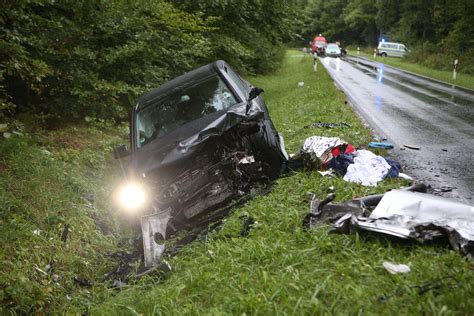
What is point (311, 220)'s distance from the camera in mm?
4184

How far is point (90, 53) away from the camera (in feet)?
26.1

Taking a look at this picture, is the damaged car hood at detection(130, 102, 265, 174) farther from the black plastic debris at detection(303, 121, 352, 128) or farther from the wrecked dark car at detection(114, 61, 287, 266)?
the black plastic debris at detection(303, 121, 352, 128)

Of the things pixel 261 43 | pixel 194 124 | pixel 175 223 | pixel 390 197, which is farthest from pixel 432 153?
pixel 261 43

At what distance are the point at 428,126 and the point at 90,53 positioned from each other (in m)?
7.07

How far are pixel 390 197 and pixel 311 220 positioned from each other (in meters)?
0.77

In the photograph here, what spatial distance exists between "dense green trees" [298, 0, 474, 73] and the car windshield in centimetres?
1168

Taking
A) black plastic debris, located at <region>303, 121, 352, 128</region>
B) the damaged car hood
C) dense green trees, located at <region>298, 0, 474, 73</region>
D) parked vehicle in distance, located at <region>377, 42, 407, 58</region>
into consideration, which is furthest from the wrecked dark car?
parked vehicle in distance, located at <region>377, 42, 407, 58</region>

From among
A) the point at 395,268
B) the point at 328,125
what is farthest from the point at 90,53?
the point at 395,268

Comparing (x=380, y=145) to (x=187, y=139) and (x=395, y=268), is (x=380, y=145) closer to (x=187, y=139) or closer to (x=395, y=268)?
(x=187, y=139)

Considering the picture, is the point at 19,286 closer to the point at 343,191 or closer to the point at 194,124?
the point at 194,124

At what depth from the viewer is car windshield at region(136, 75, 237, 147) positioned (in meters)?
5.79

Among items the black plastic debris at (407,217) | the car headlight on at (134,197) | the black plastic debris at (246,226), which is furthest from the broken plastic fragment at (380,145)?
the car headlight on at (134,197)

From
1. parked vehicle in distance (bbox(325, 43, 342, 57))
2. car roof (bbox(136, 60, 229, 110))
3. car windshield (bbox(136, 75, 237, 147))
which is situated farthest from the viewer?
parked vehicle in distance (bbox(325, 43, 342, 57))

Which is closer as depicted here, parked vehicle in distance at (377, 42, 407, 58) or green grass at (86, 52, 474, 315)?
green grass at (86, 52, 474, 315)
